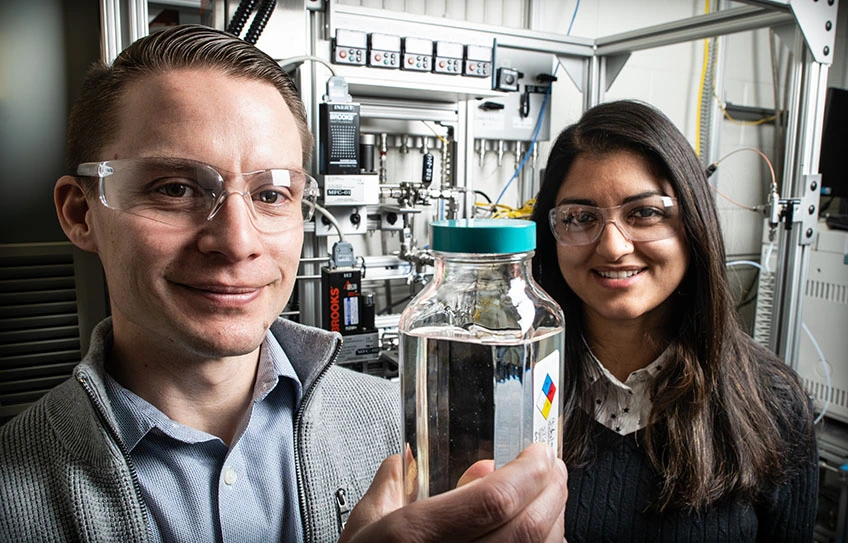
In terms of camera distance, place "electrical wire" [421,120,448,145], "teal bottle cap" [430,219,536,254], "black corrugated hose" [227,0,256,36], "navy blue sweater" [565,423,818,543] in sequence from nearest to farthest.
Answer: "teal bottle cap" [430,219,536,254]
"navy blue sweater" [565,423,818,543]
"black corrugated hose" [227,0,256,36]
"electrical wire" [421,120,448,145]

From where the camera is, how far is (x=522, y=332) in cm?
67

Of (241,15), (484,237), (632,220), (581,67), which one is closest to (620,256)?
(632,220)

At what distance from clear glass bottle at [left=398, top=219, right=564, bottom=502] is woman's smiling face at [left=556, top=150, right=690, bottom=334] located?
51 centimetres

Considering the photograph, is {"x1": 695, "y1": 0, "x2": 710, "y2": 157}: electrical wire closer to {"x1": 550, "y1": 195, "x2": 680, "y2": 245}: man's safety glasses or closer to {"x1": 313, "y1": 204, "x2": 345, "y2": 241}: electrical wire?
{"x1": 313, "y1": 204, "x2": 345, "y2": 241}: electrical wire

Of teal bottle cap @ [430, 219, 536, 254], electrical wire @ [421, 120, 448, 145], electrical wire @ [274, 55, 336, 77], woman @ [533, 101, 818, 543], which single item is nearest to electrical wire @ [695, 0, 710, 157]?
electrical wire @ [421, 120, 448, 145]

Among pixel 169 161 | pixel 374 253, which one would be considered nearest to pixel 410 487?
pixel 169 161

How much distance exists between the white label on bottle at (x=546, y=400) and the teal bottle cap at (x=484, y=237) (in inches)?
6.7

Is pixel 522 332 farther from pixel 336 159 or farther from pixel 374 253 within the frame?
pixel 374 253

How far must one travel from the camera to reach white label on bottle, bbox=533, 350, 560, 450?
0.63 metres

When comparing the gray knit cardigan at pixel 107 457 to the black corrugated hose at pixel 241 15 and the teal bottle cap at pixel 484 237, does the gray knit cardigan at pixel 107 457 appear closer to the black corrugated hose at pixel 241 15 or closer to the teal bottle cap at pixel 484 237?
the teal bottle cap at pixel 484 237

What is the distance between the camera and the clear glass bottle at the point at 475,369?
2.17 feet

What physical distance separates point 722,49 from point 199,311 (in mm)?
3915

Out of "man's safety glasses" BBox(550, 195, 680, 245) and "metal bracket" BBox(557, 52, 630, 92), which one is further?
"metal bracket" BBox(557, 52, 630, 92)

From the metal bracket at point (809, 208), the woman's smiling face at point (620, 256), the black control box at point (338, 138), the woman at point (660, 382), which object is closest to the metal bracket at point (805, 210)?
the metal bracket at point (809, 208)
